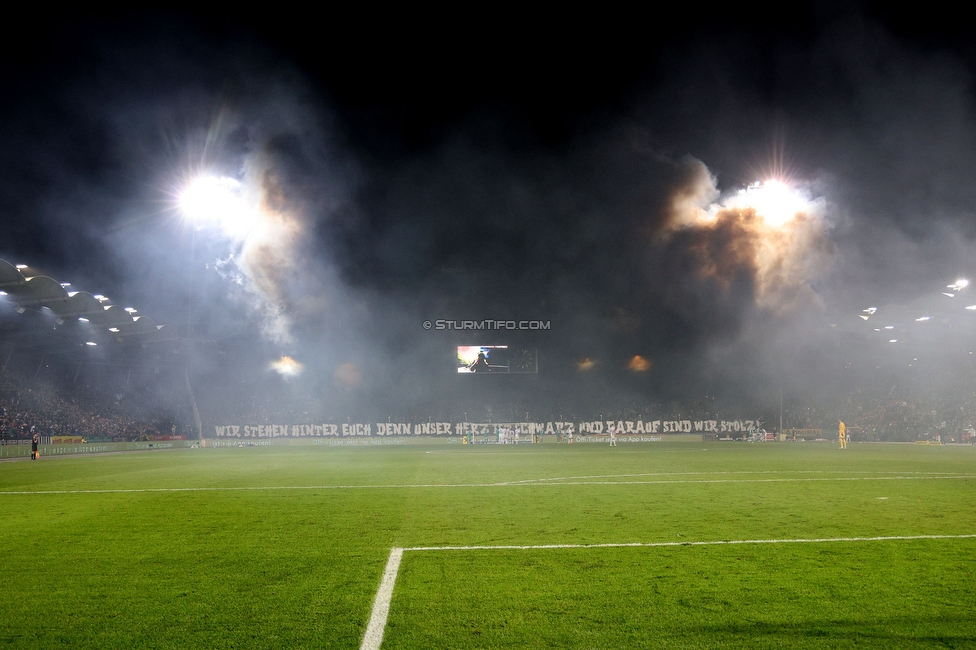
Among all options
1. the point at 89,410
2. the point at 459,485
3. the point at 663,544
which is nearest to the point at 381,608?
the point at 663,544

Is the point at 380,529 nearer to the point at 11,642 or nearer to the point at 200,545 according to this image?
the point at 200,545

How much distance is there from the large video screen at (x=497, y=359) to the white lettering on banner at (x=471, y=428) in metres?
5.03

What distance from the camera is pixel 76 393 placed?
47.8 metres

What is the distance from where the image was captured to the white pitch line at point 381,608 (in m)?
4.29

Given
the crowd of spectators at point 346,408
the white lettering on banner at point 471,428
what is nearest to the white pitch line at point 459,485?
the crowd of spectators at point 346,408

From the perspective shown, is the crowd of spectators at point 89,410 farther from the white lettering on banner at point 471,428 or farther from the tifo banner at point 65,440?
the white lettering on banner at point 471,428

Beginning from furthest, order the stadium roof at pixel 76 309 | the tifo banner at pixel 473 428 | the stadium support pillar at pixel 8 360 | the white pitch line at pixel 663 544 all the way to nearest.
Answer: the tifo banner at pixel 473 428
the stadium support pillar at pixel 8 360
the stadium roof at pixel 76 309
the white pitch line at pixel 663 544

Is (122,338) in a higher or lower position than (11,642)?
higher

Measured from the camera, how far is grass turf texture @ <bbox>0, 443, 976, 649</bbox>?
448cm

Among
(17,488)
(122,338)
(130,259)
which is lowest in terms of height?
(17,488)

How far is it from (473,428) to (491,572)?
2057 inches

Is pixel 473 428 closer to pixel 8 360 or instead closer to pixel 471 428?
pixel 471 428

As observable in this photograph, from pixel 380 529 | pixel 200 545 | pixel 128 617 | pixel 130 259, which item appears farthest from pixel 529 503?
pixel 130 259

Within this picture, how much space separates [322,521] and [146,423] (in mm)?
48610
